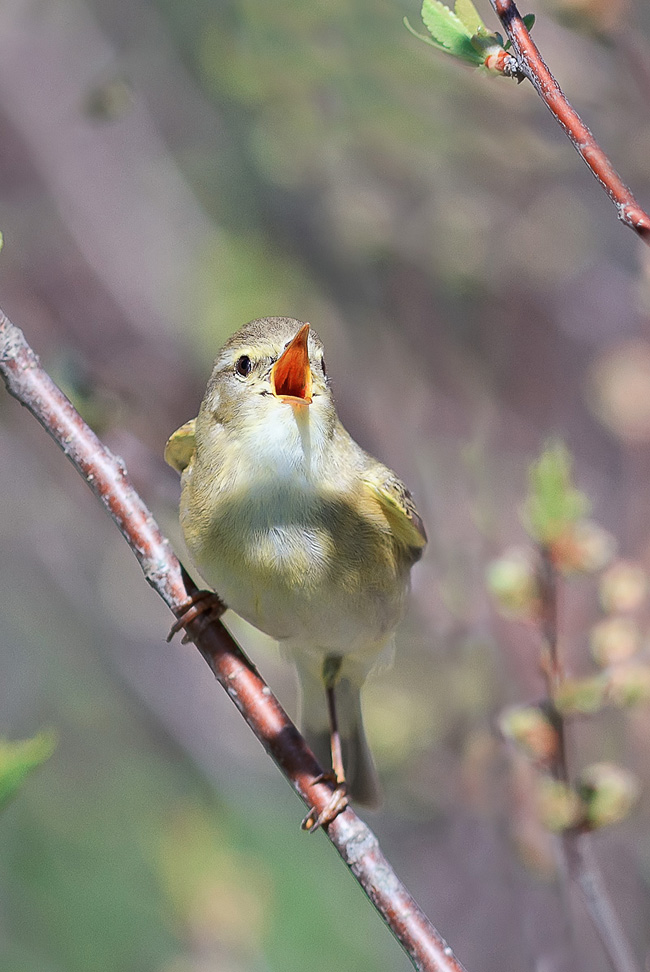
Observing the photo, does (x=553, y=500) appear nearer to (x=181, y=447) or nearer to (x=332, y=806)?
(x=332, y=806)

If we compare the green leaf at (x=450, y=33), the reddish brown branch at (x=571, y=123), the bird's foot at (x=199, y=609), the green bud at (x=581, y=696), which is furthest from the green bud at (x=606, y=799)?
the green leaf at (x=450, y=33)

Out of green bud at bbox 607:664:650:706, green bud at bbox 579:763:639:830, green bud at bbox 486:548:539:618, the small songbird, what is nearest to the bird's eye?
the small songbird

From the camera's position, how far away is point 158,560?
2465mm

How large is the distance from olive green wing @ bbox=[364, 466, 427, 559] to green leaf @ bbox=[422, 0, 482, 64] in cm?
136

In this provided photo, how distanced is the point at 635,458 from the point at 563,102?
3294 millimetres

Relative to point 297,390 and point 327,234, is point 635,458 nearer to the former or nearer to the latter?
point 327,234

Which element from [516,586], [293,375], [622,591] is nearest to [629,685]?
[622,591]

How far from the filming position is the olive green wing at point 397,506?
9.26 feet

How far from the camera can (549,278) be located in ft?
16.1

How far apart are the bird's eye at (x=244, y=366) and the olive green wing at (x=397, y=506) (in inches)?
16.2

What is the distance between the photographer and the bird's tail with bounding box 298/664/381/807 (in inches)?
136

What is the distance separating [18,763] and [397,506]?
1.46 metres

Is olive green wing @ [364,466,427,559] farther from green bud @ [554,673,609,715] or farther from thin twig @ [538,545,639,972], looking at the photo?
green bud @ [554,673,609,715]

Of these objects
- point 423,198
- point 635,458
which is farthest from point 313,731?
point 423,198
